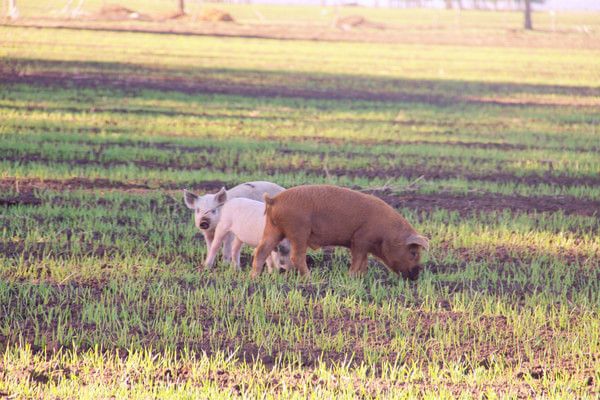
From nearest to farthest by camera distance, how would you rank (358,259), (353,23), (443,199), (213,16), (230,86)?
(358,259), (443,199), (230,86), (213,16), (353,23)

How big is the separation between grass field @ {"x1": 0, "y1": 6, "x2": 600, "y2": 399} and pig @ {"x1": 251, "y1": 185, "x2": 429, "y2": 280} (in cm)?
26

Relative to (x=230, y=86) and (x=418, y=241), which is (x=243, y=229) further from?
(x=230, y=86)

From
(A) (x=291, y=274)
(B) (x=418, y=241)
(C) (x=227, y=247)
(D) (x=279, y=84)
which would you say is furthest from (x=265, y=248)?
(D) (x=279, y=84)

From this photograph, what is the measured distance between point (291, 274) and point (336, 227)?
667 mm

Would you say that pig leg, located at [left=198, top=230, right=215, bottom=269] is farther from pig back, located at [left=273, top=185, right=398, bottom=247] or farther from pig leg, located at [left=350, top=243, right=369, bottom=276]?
pig leg, located at [left=350, top=243, right=369, bottom=276]

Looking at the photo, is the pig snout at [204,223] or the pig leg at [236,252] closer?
the pig snout at [204,223]

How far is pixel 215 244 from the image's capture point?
909 cm

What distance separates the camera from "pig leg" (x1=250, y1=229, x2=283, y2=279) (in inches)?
338

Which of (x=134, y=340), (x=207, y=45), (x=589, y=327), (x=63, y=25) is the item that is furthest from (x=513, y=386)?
(x=63, y=25)

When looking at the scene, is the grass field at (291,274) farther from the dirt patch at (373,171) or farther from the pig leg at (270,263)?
the pig leg at (270,263)

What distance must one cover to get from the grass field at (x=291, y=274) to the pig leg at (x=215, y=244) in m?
0.21

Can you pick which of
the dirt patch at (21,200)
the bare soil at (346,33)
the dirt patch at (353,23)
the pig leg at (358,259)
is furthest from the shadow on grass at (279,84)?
the dirt patch at (353,23)

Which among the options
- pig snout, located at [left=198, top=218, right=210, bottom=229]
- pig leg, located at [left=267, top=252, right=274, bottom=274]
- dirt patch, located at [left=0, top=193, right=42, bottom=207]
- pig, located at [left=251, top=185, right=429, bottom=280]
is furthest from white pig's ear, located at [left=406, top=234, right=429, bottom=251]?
dirt patch, located at [left=0, top=193, right=42, bottom=207]

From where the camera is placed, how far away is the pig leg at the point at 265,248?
28.2ft
